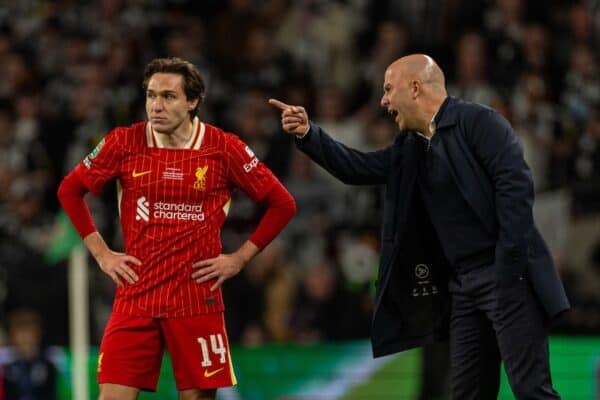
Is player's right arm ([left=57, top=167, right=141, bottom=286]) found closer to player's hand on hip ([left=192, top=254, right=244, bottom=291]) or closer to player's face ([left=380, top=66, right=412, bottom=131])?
player's hand on hip ([left=192, top=254, right=244, bottom=291])

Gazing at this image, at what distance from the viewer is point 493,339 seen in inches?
242

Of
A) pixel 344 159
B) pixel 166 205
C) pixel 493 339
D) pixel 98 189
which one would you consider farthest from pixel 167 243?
pixel 493 339

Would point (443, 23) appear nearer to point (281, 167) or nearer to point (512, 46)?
point (512, 46)

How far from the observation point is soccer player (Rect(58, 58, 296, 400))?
20.7 feet

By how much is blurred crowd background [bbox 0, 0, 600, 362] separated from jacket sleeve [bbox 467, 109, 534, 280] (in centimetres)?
417

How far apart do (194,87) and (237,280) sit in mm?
3884

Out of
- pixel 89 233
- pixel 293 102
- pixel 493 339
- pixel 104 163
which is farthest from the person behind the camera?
pixel 293 102

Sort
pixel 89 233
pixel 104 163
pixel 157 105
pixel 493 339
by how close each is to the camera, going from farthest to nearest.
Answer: pixel 89 233, pixel 104 163, pixel 157 105, pixel 493 339

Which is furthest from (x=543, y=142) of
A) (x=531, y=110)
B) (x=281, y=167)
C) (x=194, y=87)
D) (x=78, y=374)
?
(x=194, y=87)

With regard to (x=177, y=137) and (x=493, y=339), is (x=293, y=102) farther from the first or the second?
(x=493, y=339)

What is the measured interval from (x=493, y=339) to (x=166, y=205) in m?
1.67

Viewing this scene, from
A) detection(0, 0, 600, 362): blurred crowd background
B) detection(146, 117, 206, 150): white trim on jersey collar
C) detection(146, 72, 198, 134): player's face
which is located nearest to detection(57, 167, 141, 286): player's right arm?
detection(146, 117, 206, 150): white trim on jersey collar

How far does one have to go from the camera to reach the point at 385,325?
645 cm

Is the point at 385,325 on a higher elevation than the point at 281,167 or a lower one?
lower
